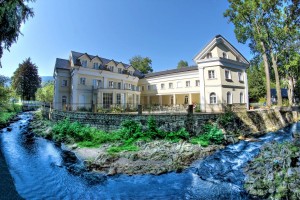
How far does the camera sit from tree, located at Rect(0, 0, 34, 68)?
28.2 ft

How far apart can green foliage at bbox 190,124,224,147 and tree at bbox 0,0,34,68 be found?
42.5ft

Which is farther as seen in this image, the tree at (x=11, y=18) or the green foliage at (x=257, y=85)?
the green foliage at (x=257, y=85)

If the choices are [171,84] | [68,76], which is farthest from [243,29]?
[68,76]

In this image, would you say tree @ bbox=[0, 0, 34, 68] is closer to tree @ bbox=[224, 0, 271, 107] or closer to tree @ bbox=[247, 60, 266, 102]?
tree @ bbox=[224, 0, 271, 107]

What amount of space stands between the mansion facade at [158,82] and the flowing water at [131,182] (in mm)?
9161

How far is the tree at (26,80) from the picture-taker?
4766 centimetres

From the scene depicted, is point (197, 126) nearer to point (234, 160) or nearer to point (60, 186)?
point (234, 160)

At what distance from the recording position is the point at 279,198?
5.41 m

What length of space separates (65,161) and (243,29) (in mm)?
24963

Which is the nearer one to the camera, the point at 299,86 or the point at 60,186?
the point at 60,186

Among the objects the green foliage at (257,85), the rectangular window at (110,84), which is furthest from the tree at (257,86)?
the rectangular window at (110,84)

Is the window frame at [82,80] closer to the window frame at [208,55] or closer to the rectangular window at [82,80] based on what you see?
the rectangular window at [82,80]

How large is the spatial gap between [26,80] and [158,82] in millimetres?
39249

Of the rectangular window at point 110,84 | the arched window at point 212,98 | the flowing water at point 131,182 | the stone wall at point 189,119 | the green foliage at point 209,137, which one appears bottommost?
the flowing water at point 131,182
